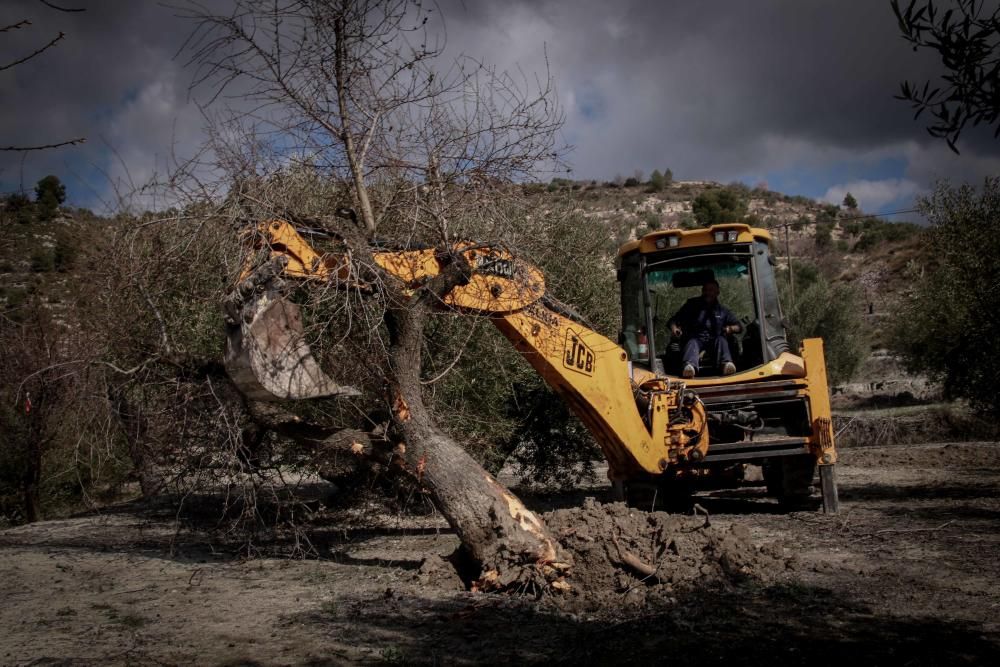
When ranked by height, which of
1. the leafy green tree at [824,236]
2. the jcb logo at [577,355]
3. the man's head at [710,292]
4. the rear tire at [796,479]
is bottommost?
the rear tire at [796,479]

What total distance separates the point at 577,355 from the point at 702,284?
2589mm

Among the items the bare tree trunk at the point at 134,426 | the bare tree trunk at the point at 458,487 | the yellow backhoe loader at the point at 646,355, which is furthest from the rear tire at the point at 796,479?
the bare tree trunk at the point at 134,426

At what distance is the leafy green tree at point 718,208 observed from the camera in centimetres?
4972

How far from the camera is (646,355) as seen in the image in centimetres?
984

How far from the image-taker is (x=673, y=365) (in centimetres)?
983

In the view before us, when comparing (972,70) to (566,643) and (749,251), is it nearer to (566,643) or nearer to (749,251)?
(566,643)

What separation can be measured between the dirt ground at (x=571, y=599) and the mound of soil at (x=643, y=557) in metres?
0.02

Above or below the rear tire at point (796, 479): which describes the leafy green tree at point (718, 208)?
above

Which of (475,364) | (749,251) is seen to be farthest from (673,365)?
(475,364)

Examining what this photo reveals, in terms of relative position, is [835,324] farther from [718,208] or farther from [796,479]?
[718,208]

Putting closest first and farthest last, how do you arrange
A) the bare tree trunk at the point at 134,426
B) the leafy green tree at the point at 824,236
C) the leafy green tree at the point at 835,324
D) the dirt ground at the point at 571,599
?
the dirt ground at the point at 571,599, the bare tree trunk at the point at 134,426, the leafy green tree at the point at 835,324, the leafy green tree at the point at 824,236

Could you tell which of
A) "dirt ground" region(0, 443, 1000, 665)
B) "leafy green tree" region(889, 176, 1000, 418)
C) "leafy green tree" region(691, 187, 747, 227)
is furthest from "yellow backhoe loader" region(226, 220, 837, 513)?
"leafy green tree" region(691, 187, 747, 227)

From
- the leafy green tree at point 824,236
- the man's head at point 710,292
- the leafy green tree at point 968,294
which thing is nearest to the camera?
the man's head at point 710,292

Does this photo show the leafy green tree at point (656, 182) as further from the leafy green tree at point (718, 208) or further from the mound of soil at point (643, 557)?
the mound of soil at point (643, 557)
